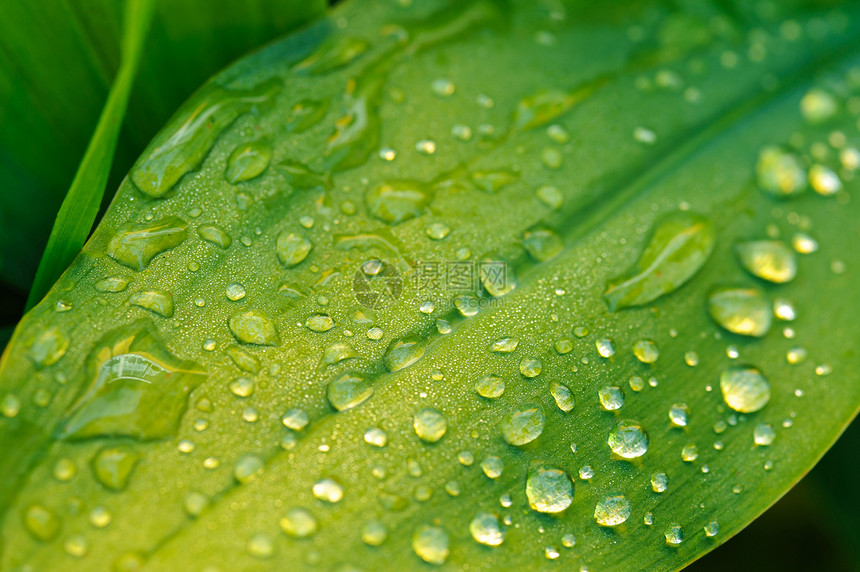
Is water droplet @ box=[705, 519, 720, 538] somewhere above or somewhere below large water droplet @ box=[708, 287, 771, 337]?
below

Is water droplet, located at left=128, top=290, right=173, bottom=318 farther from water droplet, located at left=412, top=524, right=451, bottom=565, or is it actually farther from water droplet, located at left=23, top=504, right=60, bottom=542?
water droplet, located at left=412, top=524, right=451, bottom=565

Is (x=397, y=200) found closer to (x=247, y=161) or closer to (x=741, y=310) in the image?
(x=247, y=161)

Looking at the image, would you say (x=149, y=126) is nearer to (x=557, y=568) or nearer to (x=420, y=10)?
(x=420, y=10)

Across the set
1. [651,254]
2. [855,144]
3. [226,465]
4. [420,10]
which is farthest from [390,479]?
[855,144]

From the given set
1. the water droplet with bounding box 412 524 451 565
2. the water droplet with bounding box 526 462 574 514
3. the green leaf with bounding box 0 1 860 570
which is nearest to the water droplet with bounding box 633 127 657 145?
the green leaf with bounding box 0 1 860 570

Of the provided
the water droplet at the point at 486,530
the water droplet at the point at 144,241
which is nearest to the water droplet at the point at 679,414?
the water droplet at the point at 486,530

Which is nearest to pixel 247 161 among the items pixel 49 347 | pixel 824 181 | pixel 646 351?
pixel 49 347
